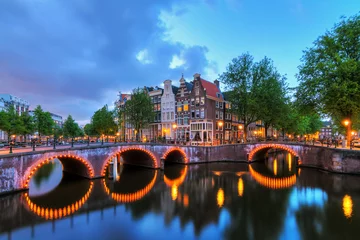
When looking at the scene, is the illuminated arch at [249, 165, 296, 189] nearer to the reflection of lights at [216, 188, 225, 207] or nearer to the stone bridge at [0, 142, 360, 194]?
the stone bridge at [0, 142, 360, 194]

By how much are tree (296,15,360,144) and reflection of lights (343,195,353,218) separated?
548 inches

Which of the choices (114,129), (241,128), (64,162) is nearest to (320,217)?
(64,162)

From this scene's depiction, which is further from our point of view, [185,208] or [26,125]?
[26,125]

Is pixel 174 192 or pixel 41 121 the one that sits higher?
pixel 41 121

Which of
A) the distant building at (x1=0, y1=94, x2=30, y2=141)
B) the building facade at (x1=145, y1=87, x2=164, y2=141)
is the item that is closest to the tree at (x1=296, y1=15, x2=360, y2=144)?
the building facade at (x1=145, y1=87, x2=164, y2=141)

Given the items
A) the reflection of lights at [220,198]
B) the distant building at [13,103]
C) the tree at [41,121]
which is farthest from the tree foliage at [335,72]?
the distant building at [13,103]

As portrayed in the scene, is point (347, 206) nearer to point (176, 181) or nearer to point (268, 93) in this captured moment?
point (176, 181)

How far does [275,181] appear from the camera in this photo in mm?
26672

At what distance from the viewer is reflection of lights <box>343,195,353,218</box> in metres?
15.4

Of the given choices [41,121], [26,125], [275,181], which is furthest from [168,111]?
[26,125]

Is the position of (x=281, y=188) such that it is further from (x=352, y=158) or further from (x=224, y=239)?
(x=224, y=239)

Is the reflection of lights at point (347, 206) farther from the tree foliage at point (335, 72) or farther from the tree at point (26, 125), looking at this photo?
the tree at point (26, 125)

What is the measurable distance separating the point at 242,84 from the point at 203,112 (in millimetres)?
10457

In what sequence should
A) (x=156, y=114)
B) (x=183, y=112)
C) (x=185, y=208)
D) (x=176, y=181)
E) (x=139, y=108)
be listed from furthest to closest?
1. (x=156, y=114)
2. (x=183, y=112)
3. (x=139, y=108)
4. (x=176, y=181)
5. (x=185, y=208)
